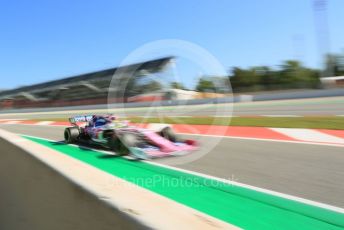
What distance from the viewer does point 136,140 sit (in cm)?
816

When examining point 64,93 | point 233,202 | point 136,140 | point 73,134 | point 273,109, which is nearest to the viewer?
point 233,202

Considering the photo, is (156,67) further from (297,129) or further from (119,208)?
(119,208)

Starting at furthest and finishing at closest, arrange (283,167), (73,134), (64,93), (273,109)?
(64,93), (273,109), (73,134), (283,167)

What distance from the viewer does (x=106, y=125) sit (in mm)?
9633

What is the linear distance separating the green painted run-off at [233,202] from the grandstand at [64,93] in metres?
31.8

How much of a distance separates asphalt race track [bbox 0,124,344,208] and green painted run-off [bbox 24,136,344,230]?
367mm

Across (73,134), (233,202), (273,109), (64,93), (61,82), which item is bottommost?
(233,202)

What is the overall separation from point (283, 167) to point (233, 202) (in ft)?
6.49

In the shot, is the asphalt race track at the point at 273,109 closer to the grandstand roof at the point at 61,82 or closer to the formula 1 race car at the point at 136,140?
the formula 1 race car at the point at 136,140

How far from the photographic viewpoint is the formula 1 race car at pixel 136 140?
25.8 ft

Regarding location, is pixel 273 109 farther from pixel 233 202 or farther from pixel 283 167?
pixel 233 202

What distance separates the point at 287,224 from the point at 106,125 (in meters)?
6.31

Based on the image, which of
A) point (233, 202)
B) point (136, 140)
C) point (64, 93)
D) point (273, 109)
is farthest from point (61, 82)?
point (233, 202)

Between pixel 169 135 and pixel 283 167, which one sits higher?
pixel 169 135
